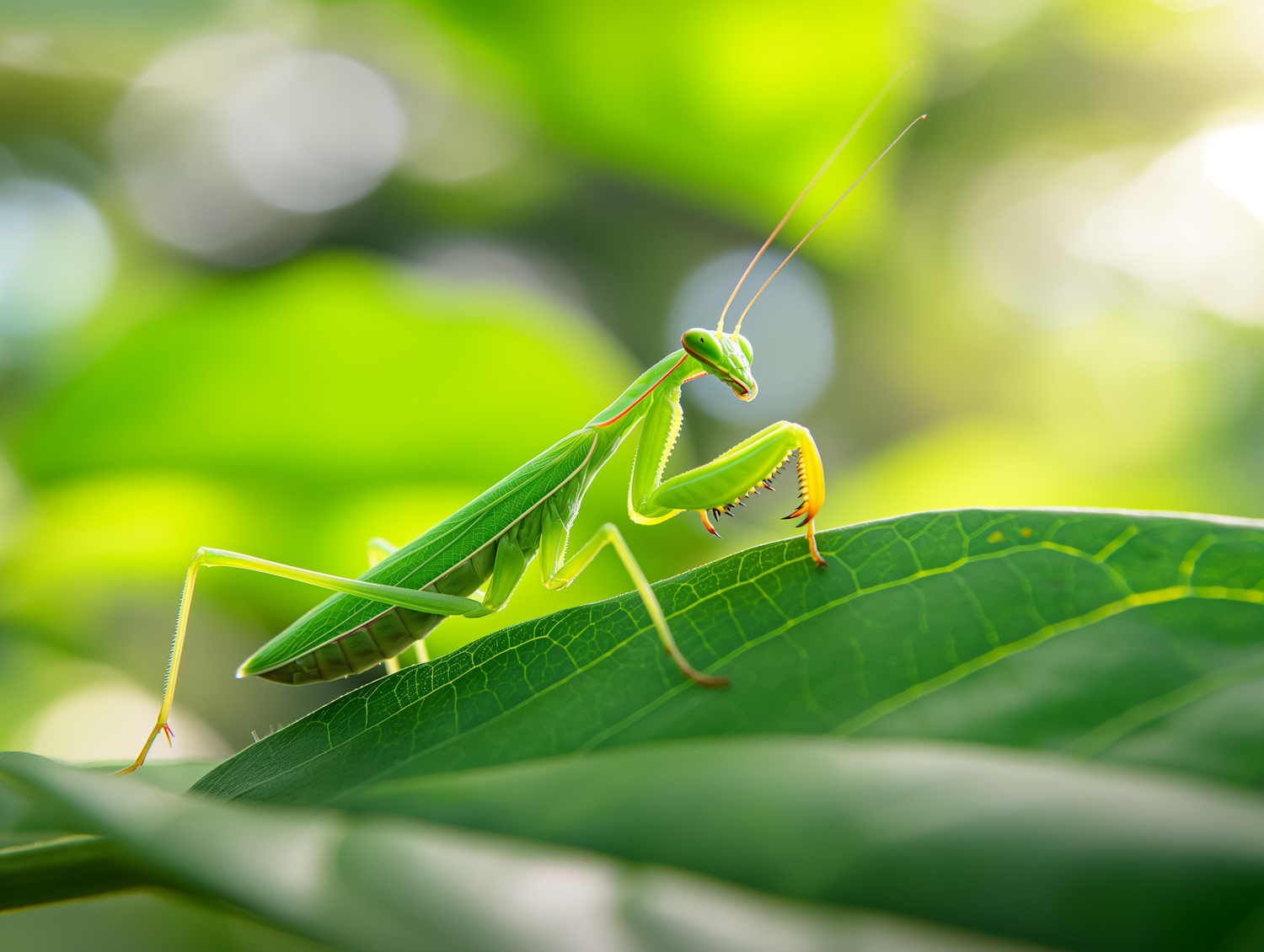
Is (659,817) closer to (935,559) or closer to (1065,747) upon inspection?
(1065,747)

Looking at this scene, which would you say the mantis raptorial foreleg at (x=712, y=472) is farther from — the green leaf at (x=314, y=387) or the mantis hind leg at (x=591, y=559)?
the green leaf at (x=314, y=387)

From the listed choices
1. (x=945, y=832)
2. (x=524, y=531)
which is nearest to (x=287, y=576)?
(x=524, y=531)

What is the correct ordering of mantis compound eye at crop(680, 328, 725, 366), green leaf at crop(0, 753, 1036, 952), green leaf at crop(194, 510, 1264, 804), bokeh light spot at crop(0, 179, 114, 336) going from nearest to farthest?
green leaf at crop(0, 753, 1036, 952)
green leaf at crop(194, 510, 1264, 804)
mantis compound eye at crop(680, 328, 725, 366)
bokeh light spot at crop(0, 179, 114, 336)

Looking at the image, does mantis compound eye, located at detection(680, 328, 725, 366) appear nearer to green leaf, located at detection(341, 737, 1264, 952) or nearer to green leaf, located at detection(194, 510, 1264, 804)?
green leaf, located at detection(194, 510, 1264, 804)

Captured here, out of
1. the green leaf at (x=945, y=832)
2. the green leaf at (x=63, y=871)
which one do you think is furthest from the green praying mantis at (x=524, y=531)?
the green leaf at (x=945, y=832)

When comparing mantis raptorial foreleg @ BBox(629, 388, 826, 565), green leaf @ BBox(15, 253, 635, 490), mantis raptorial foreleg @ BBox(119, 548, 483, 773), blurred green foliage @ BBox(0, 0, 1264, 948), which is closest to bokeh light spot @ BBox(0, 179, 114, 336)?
blurred green foliage @ BBox(0, 0, 1264, 948)

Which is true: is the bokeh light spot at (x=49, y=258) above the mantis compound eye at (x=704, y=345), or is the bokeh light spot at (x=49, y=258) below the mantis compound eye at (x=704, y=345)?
above

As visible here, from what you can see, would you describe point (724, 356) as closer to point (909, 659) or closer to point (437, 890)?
point (909, 659)
